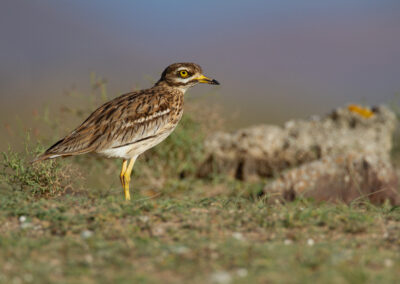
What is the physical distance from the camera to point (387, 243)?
191 inches

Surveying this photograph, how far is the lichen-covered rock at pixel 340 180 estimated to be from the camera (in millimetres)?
8617

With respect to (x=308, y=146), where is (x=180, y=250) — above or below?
below

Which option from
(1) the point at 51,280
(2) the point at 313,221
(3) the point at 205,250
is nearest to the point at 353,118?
(2) the point at 313,221

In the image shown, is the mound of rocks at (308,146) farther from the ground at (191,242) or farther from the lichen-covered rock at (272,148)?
the ground at (191,242)

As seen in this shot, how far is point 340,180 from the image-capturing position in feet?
28.8

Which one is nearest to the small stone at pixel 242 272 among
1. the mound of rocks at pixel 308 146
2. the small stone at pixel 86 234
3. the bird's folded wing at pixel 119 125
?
the small stone at pixel 86 234

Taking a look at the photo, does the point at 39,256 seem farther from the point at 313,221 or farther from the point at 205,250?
the point at 313,221

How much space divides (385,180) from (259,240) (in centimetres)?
456

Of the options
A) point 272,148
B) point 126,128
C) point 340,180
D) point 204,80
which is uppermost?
point 204,80

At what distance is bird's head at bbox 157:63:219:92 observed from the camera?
7736mm

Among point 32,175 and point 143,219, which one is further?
point 32,175

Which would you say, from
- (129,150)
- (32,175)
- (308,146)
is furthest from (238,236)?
(308,146)

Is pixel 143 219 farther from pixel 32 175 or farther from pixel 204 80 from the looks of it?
pixel 204 80

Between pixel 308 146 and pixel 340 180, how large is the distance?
7.66 feet
